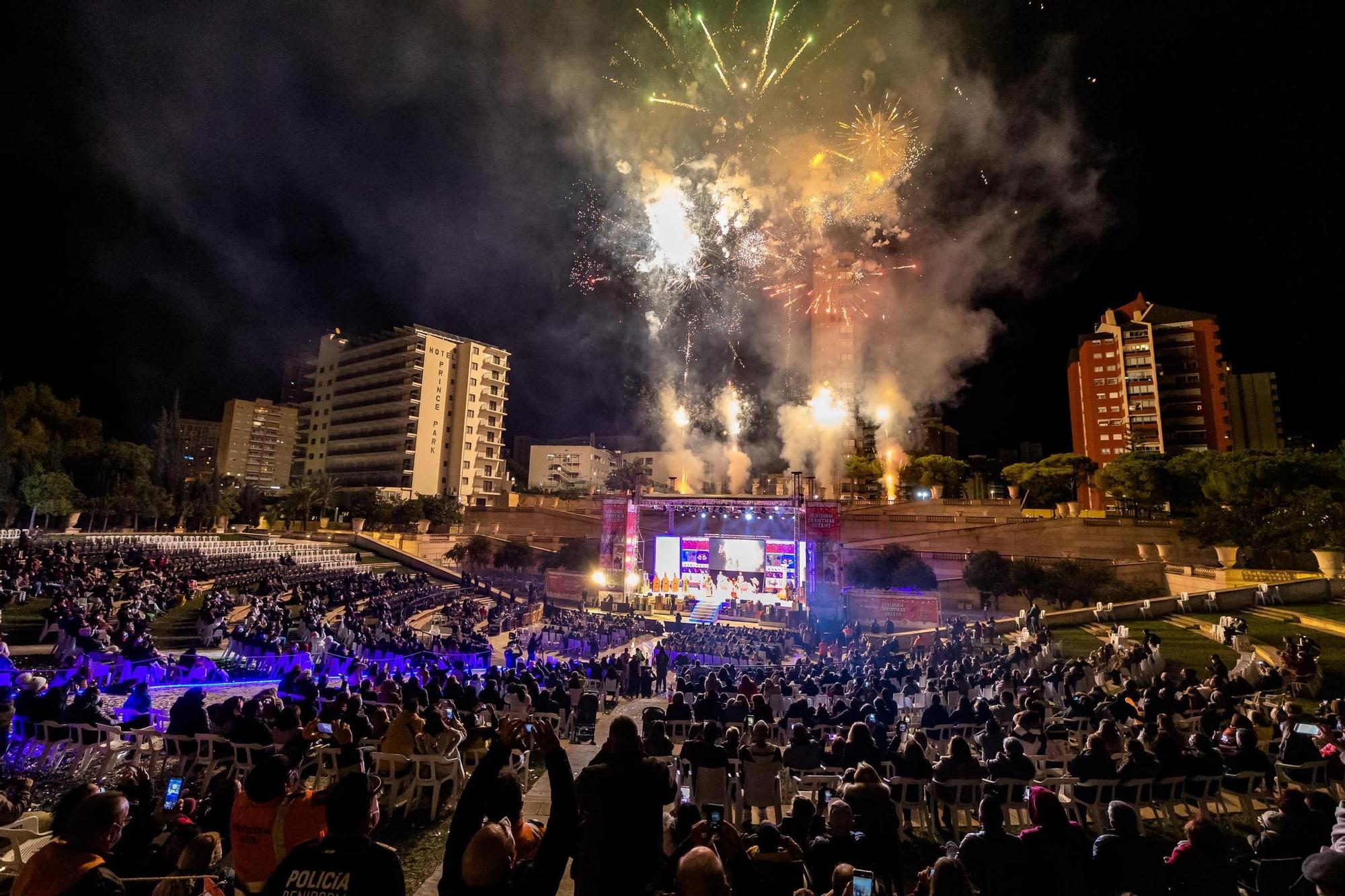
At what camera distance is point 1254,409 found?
77562 millimetres

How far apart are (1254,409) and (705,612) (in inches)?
3392

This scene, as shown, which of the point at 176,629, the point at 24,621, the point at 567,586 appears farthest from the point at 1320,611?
the point at 24,621

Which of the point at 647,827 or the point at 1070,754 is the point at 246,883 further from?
the point at 1070,754

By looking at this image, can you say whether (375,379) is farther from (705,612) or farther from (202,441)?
(705,612)

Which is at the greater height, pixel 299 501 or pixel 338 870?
pixel 299 501

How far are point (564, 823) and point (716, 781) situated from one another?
3.72 metres

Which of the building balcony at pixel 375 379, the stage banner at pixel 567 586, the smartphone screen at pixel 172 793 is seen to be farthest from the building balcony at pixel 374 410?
the smartphone screen at pixel 172 793

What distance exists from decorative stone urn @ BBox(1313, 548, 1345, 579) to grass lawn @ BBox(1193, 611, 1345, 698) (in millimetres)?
7044

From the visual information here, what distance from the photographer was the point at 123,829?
3867 mm

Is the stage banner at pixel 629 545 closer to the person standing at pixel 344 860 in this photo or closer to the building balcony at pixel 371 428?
the person standing at pixel 344 860

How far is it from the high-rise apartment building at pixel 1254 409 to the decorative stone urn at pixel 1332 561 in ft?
220

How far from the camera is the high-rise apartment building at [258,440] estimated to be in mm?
104938

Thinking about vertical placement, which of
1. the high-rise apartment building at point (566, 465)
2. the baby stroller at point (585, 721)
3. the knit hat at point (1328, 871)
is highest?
the high-rise apartment building at point (566, 465)

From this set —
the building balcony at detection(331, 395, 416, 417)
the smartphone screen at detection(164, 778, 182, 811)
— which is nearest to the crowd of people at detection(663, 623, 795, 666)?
the smartphone screen at detection(164, 778, 182, 811)
